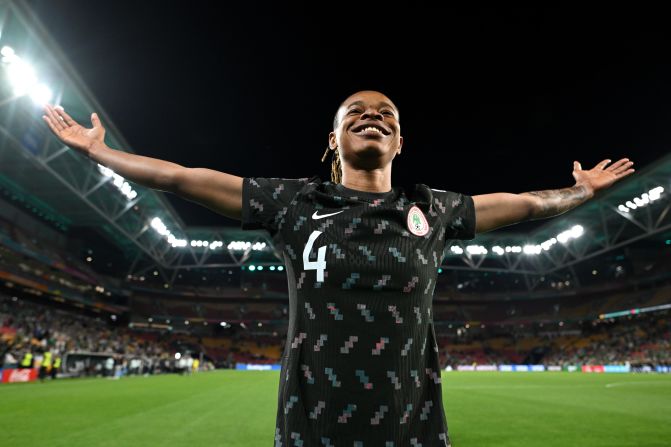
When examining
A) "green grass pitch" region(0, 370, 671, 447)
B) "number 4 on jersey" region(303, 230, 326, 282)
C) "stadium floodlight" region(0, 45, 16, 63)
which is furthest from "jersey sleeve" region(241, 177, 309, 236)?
"stadium floodlight" region(0, 45, 16, 63)

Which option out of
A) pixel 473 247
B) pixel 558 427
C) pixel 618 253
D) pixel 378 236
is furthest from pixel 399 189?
pixel 618 253

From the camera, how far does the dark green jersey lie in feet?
4.88

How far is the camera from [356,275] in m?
1.57

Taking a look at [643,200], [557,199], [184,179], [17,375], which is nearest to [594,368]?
[643,200]

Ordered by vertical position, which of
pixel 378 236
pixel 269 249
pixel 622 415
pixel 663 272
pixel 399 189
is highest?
pixel 269 249

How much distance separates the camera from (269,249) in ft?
136

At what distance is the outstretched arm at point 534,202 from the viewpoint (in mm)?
2029

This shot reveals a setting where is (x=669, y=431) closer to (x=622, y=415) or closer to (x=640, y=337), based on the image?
(x=622, y=415)

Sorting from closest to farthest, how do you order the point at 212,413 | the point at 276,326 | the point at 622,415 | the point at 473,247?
the point at 622,415 < the point at 212,413 < the point at 473,247 < the point at 276,326

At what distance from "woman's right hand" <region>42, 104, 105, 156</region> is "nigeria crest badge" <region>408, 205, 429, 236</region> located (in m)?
1.57

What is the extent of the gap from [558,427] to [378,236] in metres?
7.97

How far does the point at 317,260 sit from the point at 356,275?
0.15 metres

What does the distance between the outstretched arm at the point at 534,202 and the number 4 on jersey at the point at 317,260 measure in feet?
2.59

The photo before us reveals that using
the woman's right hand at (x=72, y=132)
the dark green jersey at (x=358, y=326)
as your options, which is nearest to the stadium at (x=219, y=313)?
the dark green jersey at (x=358, y=326)
